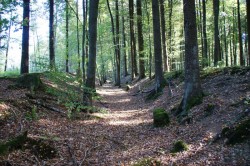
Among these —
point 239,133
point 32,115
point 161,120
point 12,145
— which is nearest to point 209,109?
point 161,120

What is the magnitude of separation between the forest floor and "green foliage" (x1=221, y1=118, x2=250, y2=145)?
0.20m

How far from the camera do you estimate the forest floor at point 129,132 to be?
7.34 m

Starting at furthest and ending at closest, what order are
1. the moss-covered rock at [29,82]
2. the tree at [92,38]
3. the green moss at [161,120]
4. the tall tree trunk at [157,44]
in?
the tall tree trunk at [157,44]
the tree at [92,38]
the moss-covered rock at [29,82]
the green moss at [161,120]

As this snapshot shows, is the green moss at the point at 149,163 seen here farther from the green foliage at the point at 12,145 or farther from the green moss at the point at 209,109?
the green moss at the point at 209,109

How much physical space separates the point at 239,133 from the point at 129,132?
524cm

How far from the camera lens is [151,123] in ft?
41.7

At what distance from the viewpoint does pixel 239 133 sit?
745 cm

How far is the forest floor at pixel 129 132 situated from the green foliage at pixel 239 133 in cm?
20

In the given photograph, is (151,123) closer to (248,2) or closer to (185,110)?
(185,110)

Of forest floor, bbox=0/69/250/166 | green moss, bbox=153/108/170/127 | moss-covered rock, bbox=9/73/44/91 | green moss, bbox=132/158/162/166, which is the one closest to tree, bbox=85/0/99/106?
forest floor, bbox=0/69/250/166

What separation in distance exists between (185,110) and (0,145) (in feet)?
24.8

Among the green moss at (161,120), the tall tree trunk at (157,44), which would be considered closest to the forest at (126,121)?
the green moss at (161,120)

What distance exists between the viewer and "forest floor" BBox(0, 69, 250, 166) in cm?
734

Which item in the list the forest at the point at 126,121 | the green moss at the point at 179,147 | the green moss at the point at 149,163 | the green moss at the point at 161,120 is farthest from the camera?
the green moss at the point at 161,120
